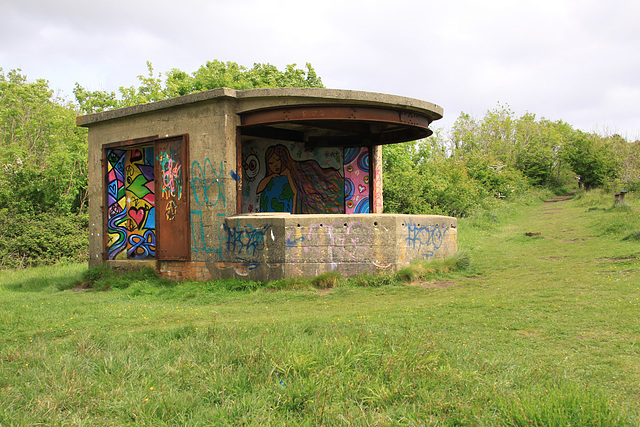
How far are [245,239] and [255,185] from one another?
3.98 meters

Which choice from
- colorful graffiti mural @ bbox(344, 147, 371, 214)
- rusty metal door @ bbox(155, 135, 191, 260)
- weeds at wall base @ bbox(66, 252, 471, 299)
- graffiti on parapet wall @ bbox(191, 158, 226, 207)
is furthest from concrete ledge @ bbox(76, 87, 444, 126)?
weeds at wall base @ bbox(66, 252, 471, 299)

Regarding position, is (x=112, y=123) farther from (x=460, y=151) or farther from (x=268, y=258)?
(x=460, y=151)

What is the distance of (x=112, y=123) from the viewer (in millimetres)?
11430

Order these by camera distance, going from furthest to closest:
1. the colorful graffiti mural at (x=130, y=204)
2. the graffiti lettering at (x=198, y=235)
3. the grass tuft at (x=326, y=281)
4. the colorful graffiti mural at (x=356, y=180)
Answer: the colorful graffiti mural at (x=356, y=180) → the colorful graffiti mural at (x=130, y=204) → the graffiti lettering at (x=198, y=235) → the grass tuft at (x=326, y=281)

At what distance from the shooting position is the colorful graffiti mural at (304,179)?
496 inches

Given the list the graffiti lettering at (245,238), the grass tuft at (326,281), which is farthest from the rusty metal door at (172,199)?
the grass tuft at (326,281)

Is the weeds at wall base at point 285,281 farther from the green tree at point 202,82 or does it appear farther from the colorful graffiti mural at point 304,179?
the green tree at point 202,82

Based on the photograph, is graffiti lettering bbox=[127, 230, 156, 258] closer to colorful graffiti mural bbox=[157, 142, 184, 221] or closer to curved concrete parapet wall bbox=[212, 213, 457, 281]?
colorful graffiti mural bbox=[157, 142, 184, 221]

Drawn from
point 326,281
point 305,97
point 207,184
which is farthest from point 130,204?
point 326,281

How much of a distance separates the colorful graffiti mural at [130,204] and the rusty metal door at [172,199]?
151 centimetres

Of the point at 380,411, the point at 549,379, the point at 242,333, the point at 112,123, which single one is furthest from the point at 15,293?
the point at 549,379

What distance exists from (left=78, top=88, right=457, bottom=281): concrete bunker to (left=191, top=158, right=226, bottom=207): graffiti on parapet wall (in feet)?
0.07

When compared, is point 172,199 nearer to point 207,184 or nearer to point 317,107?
point 207,184

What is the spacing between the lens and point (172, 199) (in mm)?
10336
